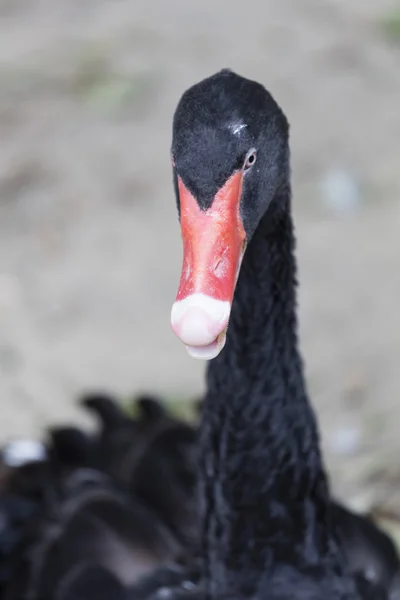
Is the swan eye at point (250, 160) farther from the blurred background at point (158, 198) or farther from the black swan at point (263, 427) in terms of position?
the blurred background at point (158, 198)

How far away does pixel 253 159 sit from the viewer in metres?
1.19

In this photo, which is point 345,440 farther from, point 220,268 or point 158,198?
point 220,268

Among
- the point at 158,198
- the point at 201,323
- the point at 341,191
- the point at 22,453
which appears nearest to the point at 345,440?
the point at 22,453

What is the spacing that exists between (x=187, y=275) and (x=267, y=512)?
20.0 inches

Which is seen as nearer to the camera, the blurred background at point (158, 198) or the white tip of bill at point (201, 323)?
the white tip of bill at point (201, 323)

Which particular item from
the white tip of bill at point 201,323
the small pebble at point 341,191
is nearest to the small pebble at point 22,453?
the white tip of bill at point 201,323

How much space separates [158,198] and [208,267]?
6.66 feet

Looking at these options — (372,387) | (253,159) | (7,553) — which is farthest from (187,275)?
(372,387)

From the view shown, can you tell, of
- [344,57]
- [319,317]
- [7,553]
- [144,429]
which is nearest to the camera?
[7,553]

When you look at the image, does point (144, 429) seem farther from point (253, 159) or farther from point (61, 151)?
point (61, 151)

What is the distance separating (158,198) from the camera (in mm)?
3084

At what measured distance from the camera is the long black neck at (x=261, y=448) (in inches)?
55.2

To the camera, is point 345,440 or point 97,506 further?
point 345,440

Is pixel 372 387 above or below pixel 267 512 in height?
above
